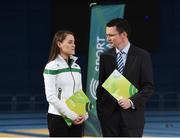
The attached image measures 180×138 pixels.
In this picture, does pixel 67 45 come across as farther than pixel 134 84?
Yes

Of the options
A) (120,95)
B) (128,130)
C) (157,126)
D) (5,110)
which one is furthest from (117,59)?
(5,110)

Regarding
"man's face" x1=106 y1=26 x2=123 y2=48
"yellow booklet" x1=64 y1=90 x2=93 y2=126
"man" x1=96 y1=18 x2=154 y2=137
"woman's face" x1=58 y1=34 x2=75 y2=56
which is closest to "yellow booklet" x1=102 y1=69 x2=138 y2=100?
"man" x1=96 y1=18 x2=154 y2=137

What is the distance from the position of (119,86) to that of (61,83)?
0.59 meters

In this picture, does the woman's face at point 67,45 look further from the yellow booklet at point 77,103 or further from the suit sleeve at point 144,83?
the suit sleeve at point 144,83

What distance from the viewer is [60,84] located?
3.85m

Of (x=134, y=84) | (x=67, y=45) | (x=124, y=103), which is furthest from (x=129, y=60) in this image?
(x=67, y=45)

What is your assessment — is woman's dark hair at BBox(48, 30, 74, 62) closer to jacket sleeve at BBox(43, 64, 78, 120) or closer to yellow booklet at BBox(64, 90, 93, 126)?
jacket sleeve at BBox(43, 64, 78, 120)

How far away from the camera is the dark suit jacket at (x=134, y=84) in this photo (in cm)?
345

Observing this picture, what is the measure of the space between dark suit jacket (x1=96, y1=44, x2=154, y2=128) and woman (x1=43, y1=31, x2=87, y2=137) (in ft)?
1.31

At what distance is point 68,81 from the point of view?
12.7ft

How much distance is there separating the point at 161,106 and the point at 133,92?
1081 cm

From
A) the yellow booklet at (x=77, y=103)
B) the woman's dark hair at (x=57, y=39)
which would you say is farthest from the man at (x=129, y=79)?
the woman's dark hair at (x=57, y=39)

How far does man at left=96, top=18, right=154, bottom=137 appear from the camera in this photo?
345 centimetres

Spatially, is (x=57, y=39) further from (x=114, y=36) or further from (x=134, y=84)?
(x=134, y=84)
